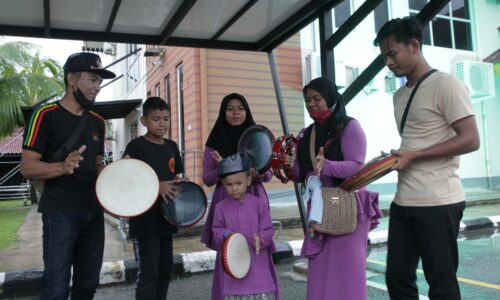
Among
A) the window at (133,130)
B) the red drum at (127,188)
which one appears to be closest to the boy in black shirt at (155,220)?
the red drum at (127,188)

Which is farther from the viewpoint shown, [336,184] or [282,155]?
[282,155]

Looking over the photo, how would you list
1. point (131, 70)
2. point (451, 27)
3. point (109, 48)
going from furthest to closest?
point (109, 48) → point (131, 70) → point (451, 27)

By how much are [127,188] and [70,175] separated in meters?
0.35

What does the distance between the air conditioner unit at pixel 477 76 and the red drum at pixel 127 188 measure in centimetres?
1104

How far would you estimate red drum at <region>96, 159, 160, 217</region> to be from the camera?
102 inches

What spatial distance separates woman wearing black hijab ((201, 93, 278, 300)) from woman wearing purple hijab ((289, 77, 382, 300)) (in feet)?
2.21

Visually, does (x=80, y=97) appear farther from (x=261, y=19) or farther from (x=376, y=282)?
(x=376, y=282)

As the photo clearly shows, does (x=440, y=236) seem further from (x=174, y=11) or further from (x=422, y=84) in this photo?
(x=174, y=11)

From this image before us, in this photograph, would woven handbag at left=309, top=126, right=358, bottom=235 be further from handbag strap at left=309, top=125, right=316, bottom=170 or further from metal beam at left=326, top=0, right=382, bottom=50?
metal beam at left=326, top=0, right=382, bottom=50

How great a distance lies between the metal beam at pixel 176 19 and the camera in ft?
12.2

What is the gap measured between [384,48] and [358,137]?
500 millimetres

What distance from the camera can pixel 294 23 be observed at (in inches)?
166

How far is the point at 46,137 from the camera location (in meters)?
2.50

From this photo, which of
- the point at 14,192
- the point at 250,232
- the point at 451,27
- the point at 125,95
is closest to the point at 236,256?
the point at 250,232
